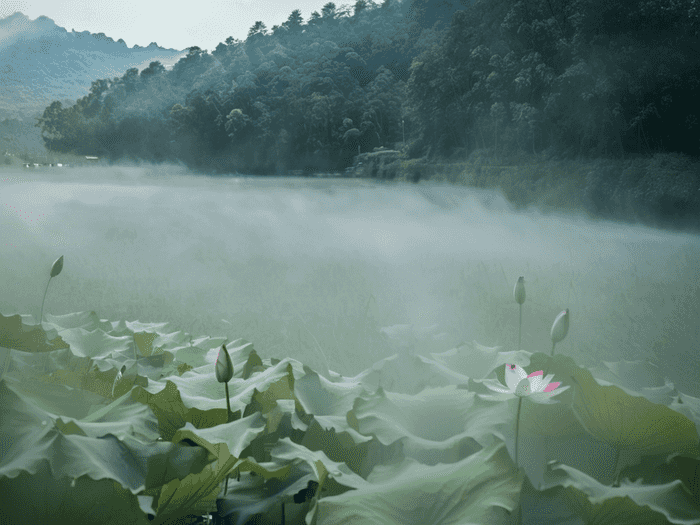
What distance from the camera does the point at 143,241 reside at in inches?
172

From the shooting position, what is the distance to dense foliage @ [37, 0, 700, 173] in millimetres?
3658

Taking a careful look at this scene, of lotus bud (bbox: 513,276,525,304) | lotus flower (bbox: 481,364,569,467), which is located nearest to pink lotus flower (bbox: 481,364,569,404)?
lotus flower (bbox: 481,364,569,467)

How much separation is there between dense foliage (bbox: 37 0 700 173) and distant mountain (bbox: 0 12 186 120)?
0.13 metres

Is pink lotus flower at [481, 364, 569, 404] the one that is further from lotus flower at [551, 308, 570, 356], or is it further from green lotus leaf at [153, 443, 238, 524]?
green lotus leaf at [153, 443, 238, 524]

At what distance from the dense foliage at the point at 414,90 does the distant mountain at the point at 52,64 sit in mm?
131

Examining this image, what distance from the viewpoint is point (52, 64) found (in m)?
5.08

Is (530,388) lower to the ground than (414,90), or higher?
lower

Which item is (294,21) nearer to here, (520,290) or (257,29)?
(257,29)

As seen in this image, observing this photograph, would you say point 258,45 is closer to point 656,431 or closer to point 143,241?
point 143,241

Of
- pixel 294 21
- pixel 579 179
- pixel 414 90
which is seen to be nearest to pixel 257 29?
pixel 294 21

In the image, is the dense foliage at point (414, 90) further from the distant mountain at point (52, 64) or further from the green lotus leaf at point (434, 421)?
the green lotus leaf at point (434, 421)

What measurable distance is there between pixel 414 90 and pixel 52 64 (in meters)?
3.54

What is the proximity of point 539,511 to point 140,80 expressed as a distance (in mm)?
6261

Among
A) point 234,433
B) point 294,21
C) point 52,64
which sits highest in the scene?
point 294,21
